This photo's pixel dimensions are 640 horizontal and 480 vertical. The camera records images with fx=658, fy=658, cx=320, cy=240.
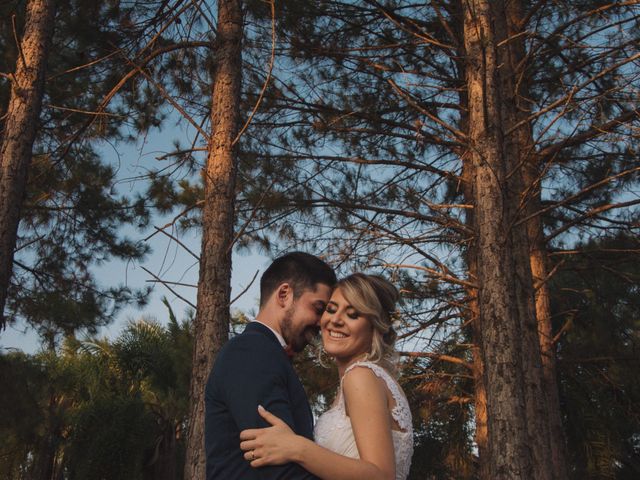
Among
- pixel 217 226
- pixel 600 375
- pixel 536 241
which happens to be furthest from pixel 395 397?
pixel 600 375

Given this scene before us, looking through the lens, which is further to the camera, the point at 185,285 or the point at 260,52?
the point at 260,52

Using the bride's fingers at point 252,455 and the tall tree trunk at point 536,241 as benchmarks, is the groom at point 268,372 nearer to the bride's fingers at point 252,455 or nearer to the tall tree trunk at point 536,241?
the bride's fingers at point 252,455

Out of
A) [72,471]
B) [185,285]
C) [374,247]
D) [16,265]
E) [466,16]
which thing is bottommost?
[72,471]

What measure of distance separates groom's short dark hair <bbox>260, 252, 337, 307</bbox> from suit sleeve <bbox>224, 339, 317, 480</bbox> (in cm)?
37

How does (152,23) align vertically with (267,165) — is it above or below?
above

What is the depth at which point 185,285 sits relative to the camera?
17.4ft

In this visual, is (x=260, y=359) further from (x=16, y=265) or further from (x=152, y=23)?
(x=16, y=265)

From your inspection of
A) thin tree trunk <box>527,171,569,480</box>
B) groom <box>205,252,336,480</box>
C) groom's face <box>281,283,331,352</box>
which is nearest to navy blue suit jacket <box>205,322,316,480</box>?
groom <box>205,252,336,480</box>

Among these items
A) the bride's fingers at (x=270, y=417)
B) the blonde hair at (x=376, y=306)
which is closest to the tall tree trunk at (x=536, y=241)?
the blonde hair at (x=376, y=306)

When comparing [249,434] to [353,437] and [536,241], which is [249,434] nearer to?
[353,437]

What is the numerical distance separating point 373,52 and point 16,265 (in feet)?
21.2

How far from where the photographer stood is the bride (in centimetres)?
192

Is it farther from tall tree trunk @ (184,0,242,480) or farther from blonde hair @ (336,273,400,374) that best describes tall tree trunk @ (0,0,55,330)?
blonde hair @ (336,273,400,374)

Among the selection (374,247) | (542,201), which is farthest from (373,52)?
(542,201)
